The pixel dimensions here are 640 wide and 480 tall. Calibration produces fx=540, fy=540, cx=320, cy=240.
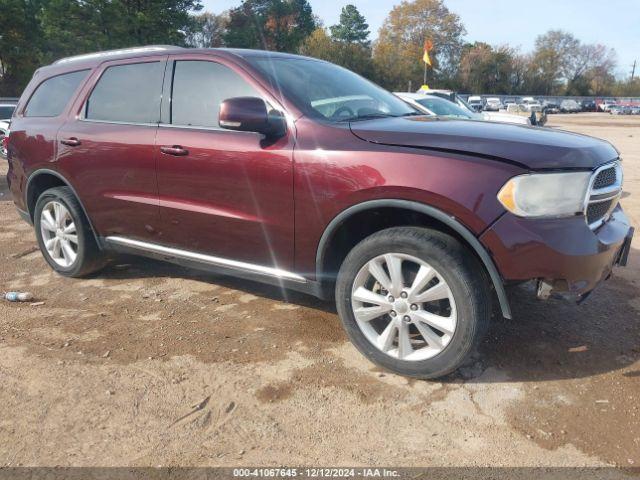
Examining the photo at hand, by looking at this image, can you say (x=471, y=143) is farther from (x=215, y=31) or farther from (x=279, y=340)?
(x=215, y=31)

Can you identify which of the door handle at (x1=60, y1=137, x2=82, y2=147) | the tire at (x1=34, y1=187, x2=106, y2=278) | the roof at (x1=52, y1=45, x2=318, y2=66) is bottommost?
the tire at (x1=34, y1=187, x2=106, y2=278)

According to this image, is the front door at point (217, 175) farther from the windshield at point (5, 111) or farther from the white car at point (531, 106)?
the white car at point (531, 106)

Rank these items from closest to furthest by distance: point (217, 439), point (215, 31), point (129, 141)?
point (217, 439), point (129, 141), point (215, 31)

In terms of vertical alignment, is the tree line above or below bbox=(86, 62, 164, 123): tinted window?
above

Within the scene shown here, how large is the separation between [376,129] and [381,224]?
55 centimetres

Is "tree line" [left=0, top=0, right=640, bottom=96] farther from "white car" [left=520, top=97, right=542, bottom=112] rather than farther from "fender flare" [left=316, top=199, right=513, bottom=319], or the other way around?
"fender flare" [left=316, top=199, right=513, bottom=319]

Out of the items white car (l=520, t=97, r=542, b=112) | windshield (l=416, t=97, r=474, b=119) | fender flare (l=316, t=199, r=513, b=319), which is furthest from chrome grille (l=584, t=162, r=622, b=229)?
white car (l=520, t=97, r=542, b=112)

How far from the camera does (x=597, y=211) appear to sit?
2.79 meters

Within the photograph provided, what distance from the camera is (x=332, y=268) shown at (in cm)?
325

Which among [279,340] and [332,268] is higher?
[332,268]

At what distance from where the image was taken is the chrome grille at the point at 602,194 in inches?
106

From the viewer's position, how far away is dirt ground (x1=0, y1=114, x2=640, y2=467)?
241 cm

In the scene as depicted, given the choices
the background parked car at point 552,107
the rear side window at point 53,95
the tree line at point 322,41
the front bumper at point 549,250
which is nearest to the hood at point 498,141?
the front bumper at point 549,250

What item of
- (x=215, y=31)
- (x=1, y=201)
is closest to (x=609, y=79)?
(x=215, y=31)
